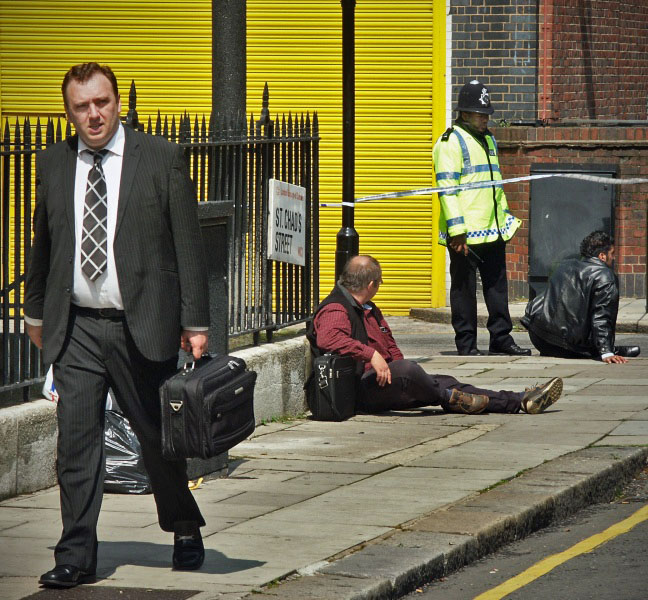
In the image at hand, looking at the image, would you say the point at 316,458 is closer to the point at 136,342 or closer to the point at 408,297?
the point at 136,342

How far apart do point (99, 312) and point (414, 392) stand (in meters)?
4.34

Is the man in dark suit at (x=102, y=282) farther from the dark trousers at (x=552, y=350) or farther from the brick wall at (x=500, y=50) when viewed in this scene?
the brick wall at (x=500, y=50)

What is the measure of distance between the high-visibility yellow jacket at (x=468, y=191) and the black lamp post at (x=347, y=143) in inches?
30.4

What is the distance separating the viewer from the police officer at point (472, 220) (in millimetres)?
12250

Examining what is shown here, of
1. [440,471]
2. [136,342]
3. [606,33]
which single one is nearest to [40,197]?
[136,342]

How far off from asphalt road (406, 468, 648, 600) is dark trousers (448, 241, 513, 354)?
5.27 meters

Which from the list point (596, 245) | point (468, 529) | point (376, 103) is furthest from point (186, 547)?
point (376, 103)

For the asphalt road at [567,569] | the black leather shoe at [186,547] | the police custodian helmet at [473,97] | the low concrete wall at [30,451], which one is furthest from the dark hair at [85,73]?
the police custodian helmet at [473,97]

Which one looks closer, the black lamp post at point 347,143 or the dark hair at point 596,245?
the black lamp post at point 347,143

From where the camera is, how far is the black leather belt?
552 centimetres

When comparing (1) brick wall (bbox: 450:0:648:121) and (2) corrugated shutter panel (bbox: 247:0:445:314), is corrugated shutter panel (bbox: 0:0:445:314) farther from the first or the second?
(1) brick wall (bbox: 450:0:648:121)

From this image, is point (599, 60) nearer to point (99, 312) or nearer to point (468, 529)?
point (468, 529)

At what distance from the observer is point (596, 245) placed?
12008 mm

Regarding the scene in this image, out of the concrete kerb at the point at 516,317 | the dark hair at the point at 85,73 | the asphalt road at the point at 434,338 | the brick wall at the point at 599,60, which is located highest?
the brick wall at the point at 599,60
